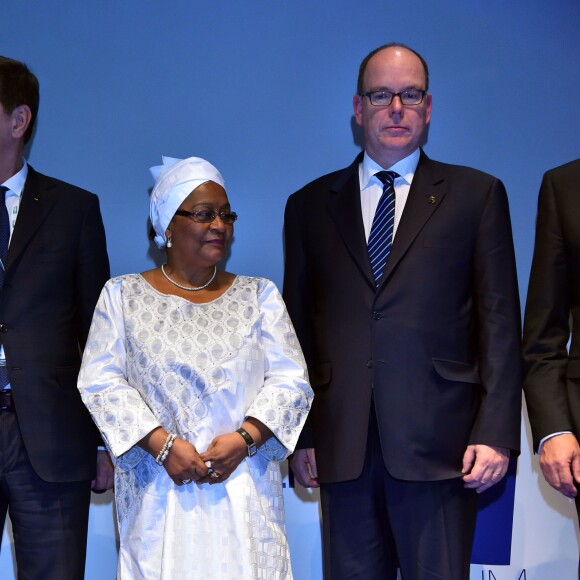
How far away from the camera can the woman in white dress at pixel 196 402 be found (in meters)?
2.48

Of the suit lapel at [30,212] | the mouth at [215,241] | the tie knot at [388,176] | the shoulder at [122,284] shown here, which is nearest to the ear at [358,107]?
the tie knot at [388,176]

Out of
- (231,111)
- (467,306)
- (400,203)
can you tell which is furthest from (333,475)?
(231,111)

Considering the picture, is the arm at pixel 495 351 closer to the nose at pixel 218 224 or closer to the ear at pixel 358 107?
the ear at pixel 358 107

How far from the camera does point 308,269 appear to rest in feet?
9.58

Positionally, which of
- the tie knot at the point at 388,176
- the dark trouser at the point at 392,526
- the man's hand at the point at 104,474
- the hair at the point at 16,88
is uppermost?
the hair at the point at 16,88

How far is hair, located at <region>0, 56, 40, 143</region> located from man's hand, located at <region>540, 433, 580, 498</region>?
6.13ft

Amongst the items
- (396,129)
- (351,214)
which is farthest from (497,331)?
(396,129)

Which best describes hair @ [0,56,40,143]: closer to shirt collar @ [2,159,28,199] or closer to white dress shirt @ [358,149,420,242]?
shirt collar @ [2,159,28,199]

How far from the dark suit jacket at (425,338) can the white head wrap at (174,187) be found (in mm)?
445

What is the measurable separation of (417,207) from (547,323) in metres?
0.52

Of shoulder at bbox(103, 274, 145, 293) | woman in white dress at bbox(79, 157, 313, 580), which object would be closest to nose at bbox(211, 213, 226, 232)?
woman in white dress at bbox(79, 157, 313, 580)

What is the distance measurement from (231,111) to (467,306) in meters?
A: 1.23

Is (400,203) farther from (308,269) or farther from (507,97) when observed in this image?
(507,97)

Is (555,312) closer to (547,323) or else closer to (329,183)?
(547,323)
